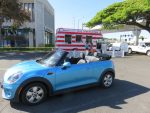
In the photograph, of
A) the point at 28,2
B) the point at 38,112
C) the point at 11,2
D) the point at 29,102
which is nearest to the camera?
the point at 38,112

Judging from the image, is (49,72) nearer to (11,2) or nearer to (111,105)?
(111,105)

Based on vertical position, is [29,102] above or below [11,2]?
below

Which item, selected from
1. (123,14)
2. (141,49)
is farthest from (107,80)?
(123,14)

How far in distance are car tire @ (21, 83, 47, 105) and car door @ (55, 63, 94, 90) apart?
482 millimetres

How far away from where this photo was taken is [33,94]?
6.18 m

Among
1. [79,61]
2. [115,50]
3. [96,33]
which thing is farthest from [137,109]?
[96,33]

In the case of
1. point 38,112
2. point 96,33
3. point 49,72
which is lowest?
point 38,112

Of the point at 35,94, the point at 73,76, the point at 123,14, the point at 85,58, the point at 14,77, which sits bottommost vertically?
the point at 35,94

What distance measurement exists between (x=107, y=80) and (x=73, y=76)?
1.71m

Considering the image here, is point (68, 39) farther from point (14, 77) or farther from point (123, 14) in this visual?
point (14, 77)

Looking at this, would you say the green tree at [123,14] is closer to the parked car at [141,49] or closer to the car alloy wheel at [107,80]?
the parked car at [141,49]

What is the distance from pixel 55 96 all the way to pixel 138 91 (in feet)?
9.53

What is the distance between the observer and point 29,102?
615cm

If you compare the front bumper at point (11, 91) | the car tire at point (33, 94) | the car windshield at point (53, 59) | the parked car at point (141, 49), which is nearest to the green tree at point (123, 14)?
the parked car at point (141, 49)
